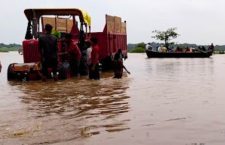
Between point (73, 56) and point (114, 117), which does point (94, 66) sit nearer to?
point (73, 56)

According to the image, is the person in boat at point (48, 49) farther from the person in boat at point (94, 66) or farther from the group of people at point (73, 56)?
the person in boat at point (94, 66)

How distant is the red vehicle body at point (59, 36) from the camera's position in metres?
15.9

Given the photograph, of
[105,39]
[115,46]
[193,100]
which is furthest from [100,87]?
[115,46]

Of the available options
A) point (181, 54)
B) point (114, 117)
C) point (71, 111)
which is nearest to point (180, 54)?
point (181, 54)

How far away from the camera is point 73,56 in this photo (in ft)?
53.6

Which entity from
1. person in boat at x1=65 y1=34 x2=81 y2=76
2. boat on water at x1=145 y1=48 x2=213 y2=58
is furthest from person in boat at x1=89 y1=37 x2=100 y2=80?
boat on water at x1=145 y1=48 x2=213 y2=58

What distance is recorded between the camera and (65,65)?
624 inches

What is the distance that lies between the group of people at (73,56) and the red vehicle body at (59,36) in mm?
253

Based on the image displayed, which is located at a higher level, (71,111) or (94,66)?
(94,66)

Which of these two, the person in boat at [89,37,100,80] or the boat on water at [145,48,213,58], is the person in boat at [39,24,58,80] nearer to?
the person in boat at [89,37,100,80]

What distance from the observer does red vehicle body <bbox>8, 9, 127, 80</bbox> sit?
627 inches

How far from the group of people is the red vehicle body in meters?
0.25

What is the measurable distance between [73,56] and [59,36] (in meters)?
0.87

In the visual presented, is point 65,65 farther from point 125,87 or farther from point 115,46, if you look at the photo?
point 115,46
